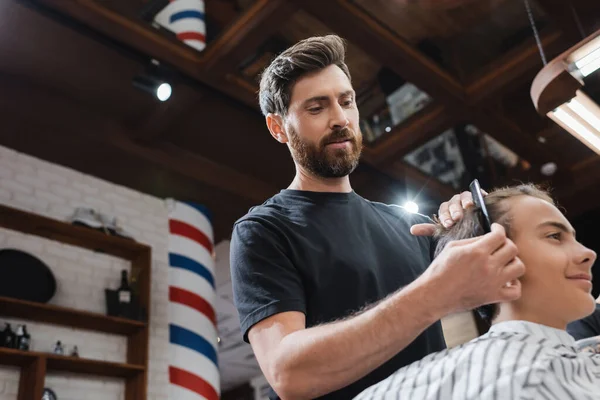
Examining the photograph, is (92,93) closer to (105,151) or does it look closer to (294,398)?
(105,151)

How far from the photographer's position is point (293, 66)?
1490mm

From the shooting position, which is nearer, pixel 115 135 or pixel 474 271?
pixel 474 271

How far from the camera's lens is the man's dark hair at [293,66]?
58.8 inches

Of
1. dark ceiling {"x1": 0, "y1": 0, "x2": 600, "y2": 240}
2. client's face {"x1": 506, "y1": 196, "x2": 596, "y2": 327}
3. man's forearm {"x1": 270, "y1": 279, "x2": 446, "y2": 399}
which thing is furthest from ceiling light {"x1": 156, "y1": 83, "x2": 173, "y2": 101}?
man's forearm {"x1": 270, "y1": 279, "x2": 446, "y2": 399}

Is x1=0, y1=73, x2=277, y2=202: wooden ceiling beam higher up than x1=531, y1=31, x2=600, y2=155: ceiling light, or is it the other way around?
x1=0, y1=73, x2=277, y2=202: wooden ceiling beam

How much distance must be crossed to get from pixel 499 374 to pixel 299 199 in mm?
686

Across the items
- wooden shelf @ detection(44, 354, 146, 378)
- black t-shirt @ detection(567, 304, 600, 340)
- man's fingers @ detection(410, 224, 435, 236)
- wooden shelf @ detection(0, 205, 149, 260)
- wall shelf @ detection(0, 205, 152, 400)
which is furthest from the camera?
wooden shelf @ detection(0, 205, 149, 260)

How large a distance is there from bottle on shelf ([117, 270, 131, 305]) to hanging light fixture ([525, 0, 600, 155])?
9.22 ft

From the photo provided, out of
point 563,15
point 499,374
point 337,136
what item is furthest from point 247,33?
point 499,374

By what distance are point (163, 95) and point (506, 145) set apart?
9.61 feet

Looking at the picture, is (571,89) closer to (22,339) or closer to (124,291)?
(124,291)

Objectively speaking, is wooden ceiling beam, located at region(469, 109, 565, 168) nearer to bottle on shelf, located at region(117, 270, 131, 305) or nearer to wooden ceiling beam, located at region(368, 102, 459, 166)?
wooden ceiling beam, located at region(368, 102, 459, 166)

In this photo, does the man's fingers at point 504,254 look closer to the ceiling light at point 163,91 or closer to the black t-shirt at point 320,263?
the black t-shirt at point 320,263

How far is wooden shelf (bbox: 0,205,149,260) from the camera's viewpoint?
3766 mm
